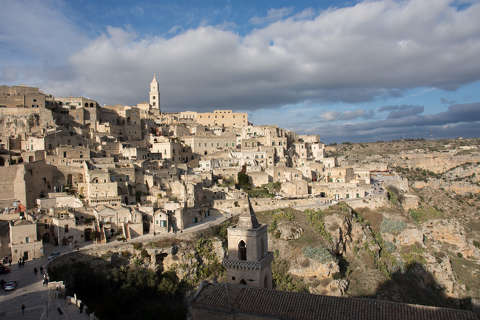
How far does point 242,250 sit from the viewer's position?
22.8m

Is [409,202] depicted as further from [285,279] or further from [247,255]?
[247,255]

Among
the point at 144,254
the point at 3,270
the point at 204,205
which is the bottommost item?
the point at 144,254

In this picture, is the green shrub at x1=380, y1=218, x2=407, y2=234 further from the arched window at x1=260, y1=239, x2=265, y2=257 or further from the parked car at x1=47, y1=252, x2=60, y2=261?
the parked car at x1=47, y1=252, x2=60, y2=261

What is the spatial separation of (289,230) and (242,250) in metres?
20.8

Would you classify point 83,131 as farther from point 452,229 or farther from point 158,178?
point 452,229

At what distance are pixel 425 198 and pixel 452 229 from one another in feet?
50.0

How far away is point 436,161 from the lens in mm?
86875

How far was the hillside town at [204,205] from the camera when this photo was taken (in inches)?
893

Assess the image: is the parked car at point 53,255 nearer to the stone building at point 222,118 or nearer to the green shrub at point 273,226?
the green shrub at point 273,226

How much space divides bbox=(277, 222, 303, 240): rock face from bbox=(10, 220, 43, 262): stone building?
23026 mm

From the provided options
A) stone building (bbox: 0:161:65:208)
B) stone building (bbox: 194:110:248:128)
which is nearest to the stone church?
stone building (bbox: 0:161:65:208)

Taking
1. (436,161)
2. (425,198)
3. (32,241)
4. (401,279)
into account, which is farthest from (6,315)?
(436,161)

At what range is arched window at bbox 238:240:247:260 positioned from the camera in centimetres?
2256

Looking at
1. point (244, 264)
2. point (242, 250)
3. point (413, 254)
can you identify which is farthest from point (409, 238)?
point (244, 264)
